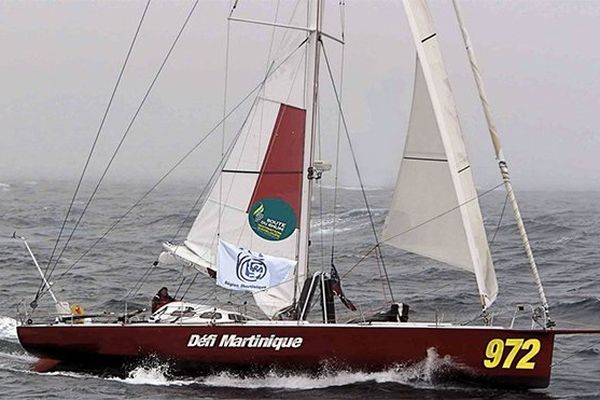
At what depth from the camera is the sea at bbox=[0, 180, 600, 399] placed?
19141 millimetres

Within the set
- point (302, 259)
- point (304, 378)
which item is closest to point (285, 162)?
point (302, 259)

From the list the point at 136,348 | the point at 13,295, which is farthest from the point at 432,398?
the point at 13,295

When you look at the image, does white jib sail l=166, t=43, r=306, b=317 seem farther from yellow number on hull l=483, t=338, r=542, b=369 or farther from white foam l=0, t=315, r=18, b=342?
white foam l=0, t=315, r=18, b=342

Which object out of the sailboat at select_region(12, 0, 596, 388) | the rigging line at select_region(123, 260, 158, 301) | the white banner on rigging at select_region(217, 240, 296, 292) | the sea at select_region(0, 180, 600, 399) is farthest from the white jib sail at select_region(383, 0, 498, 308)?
the rigging line at select_region(123, 260, 158, 301)

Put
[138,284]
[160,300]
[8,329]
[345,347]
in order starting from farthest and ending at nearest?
[138,284] < [8,329] < [160,300] < [345,347]

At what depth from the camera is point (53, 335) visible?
805 inches

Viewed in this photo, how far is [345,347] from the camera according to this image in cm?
1909

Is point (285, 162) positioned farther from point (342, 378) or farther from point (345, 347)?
point (342, 378)

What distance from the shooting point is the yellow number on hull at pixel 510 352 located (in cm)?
1877

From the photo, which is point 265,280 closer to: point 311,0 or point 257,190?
point 257,190

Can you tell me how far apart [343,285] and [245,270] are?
11.4 meters

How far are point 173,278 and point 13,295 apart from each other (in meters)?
5.82

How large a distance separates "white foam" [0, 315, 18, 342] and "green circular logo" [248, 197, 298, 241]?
6633 millimetres

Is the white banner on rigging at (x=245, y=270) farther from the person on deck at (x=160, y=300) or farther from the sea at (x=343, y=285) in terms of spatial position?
the person on deck at (x=160, y=300)
